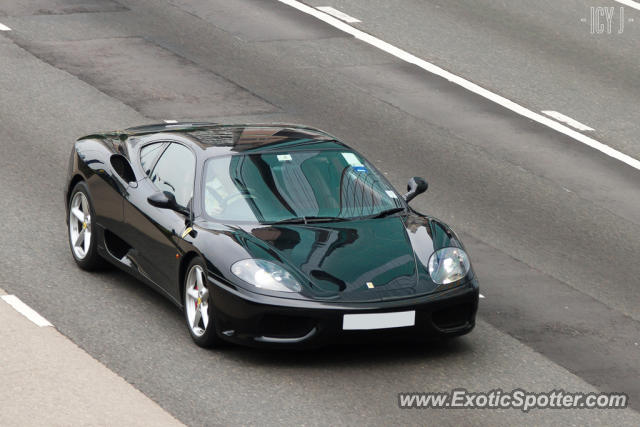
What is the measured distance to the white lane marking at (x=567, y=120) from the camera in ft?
53.7

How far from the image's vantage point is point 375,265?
9273 mm

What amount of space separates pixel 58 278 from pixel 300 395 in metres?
3.15

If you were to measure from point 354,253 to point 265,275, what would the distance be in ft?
2.38

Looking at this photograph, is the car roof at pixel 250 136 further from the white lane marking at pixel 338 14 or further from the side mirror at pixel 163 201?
the white lane marking at pixel 338 14

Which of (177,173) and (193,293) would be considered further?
(177,173)

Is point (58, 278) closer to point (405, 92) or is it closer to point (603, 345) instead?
point (603, 345)

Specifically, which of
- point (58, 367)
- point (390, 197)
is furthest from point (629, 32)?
point (58, 367)

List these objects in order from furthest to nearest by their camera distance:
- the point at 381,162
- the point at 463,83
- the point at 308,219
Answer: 1. the point at 463,83
2. the point at 381,162
3. the point at 308,219

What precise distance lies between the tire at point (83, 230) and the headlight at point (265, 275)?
7.52 feet

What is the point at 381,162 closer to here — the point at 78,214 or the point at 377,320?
the point at 78,214

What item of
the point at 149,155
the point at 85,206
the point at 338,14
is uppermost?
the point at 149,155

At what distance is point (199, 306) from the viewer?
372 inches

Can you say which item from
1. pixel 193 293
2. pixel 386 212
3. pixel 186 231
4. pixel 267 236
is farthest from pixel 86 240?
pixel 386 212

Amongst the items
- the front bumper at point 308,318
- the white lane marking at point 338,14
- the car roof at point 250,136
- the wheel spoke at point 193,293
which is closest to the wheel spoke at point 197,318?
the wheel spoke at point 193,293
